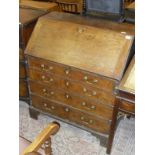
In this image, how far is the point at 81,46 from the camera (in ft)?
5.98

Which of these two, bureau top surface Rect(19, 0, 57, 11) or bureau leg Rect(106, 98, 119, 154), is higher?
bureau top surface Rect(19, 0, 57, 11)

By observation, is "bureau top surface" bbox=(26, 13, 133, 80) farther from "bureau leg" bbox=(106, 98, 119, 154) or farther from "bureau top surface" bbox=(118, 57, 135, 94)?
"bureau leg" bbox=(106, 98, 119, 154)

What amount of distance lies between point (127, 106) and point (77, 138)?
735mm

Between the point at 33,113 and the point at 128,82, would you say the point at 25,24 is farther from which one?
the point at 128,82

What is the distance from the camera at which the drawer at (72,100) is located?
1.88m

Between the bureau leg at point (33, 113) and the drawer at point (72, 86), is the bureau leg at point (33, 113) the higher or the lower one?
the lower one

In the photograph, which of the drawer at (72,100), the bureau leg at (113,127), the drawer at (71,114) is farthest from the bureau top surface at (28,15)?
the bureau leg at (113,127)

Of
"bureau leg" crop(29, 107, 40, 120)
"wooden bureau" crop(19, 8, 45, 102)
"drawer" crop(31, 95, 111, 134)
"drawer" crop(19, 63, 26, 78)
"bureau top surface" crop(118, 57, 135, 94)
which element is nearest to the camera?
"bureau top surface" crop(118, 57, 135, 94)

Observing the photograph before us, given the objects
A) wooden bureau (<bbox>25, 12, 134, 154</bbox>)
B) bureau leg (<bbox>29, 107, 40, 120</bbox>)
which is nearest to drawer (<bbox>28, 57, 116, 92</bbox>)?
wooden bureau (<bbox>25, 12, 134, 154</bbox>)

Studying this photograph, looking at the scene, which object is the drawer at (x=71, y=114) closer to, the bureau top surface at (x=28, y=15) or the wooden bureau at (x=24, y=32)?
the wooden bureau at (x=24, y=32)

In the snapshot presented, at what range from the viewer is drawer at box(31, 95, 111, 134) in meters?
1.97

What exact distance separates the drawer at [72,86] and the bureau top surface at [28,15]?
0.44m
